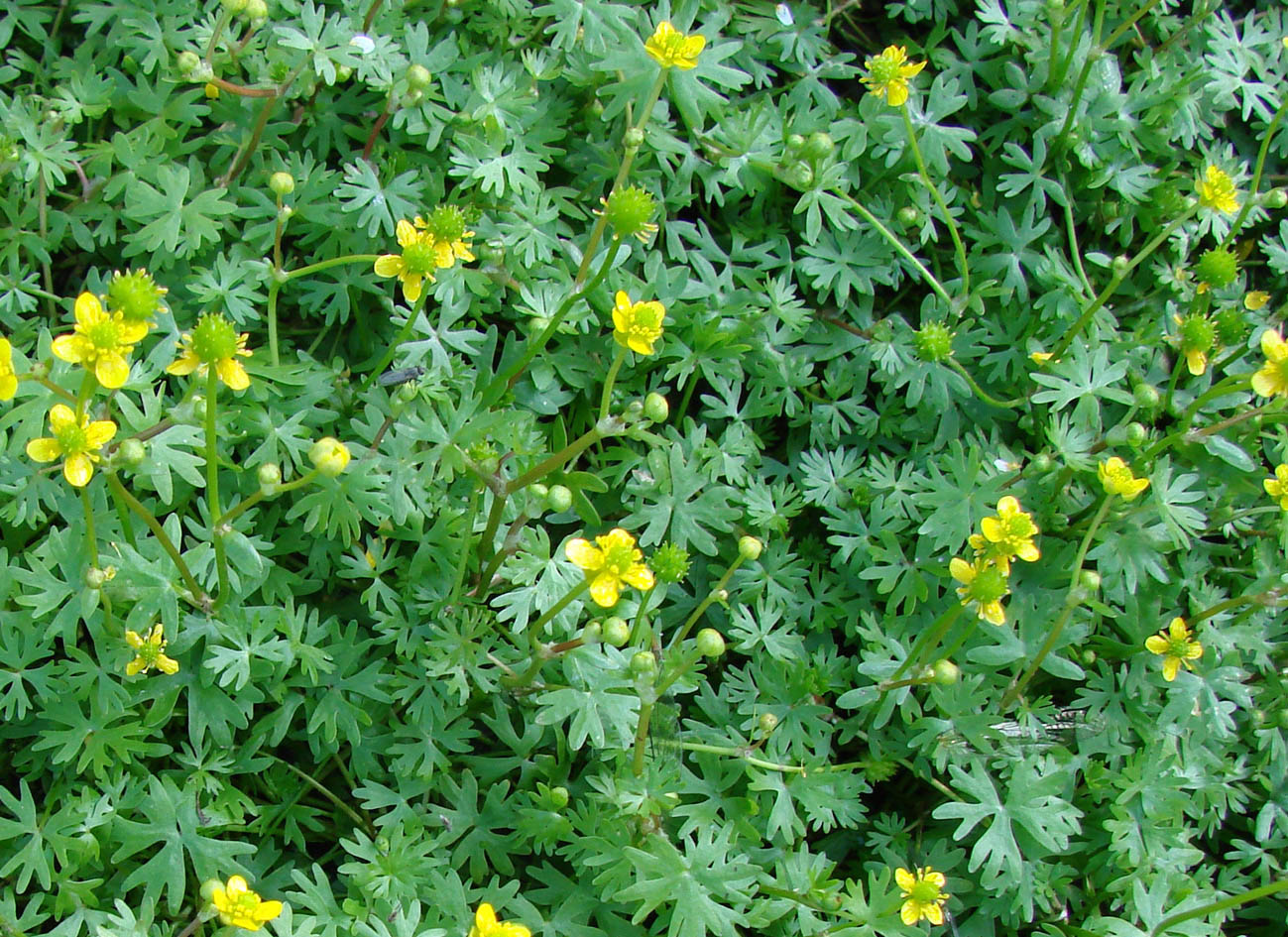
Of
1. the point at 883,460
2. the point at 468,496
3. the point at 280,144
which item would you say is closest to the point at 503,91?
the point at 280,144

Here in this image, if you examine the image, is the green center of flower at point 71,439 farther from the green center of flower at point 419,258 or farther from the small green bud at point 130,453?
the green center of flower at point 419,258

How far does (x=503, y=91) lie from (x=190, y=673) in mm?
1585

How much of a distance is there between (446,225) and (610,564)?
83cm

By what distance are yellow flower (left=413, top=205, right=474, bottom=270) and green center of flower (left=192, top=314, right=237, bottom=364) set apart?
0.51m

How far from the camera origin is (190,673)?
2.39m

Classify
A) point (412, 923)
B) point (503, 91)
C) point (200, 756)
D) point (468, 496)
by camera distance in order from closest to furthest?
point (412, 923), point (200, 756), point (468, 496), point (503, 91)

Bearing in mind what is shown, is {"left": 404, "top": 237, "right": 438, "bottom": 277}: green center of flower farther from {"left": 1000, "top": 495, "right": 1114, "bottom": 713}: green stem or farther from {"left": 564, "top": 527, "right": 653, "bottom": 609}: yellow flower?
{"left": 1000, "top": 495, "right": 1114, "bottom": 713}: green stem

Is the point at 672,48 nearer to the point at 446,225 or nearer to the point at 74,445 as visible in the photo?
the point at 446,225

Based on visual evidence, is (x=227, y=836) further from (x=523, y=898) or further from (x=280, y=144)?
(x=280, y=144)

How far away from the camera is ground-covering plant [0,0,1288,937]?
→ 91.4 inches

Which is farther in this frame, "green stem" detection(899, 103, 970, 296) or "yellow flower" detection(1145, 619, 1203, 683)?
"green stem" detection(899, 103, 970, 296)

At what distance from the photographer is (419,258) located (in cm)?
230

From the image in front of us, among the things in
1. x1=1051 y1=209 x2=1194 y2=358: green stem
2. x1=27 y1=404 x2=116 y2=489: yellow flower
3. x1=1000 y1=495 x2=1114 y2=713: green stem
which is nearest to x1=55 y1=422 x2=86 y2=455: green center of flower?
x1=27 y1=404 x2=116 y2=489: yellow flower

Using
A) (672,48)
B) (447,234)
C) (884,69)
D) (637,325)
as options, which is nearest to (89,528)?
(447,234)
